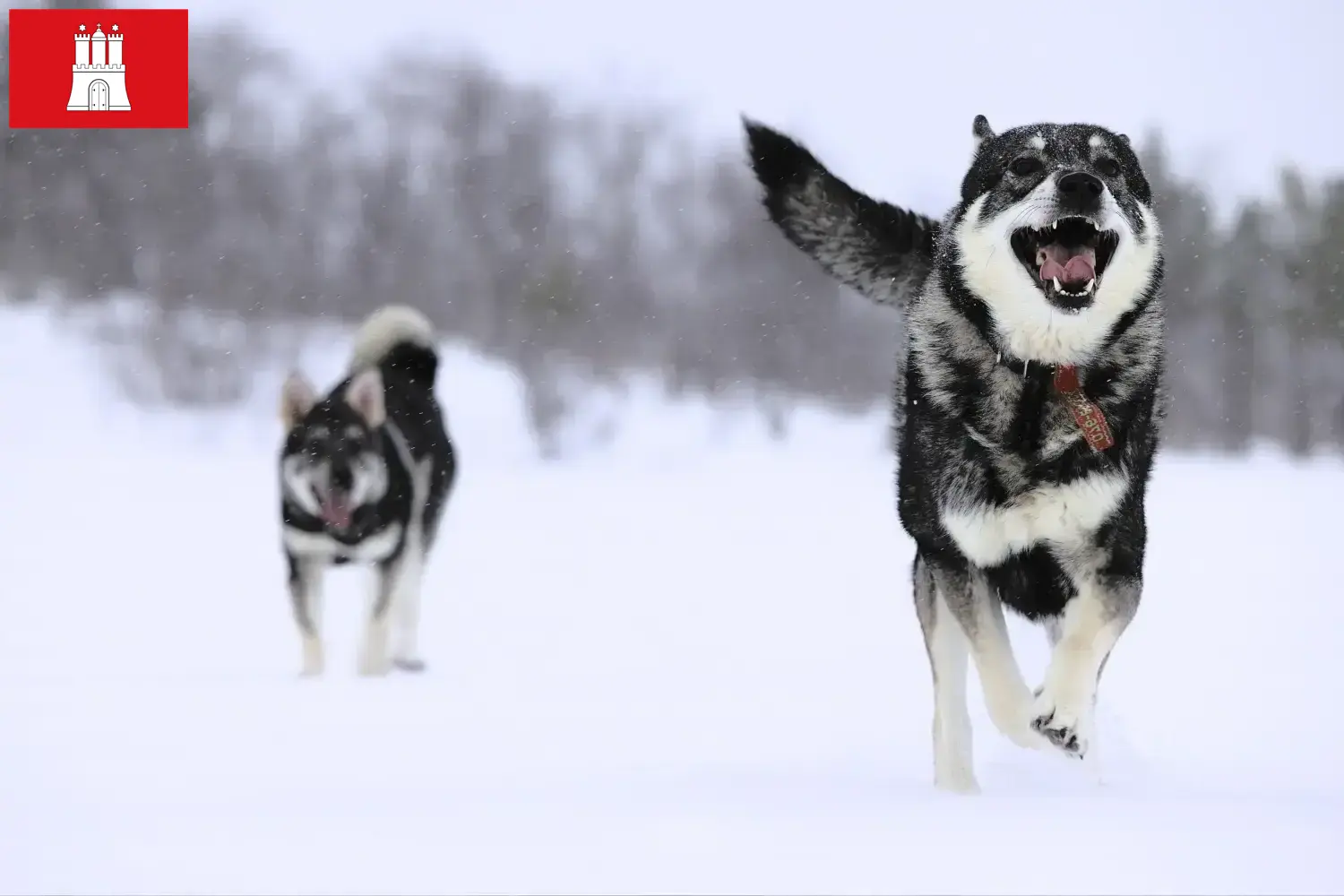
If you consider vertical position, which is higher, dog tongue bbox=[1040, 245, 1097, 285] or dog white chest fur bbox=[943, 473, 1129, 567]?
dog tongue bbox=[1040, 245, 1097, 285]

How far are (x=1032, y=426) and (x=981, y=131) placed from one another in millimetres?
928

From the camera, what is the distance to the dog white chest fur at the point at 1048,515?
3.20 m

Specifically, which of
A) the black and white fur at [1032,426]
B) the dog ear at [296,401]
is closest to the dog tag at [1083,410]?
the black and white fur at [1032,426]

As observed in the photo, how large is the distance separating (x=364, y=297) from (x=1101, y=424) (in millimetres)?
17935

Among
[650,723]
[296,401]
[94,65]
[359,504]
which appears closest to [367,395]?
[296,401]

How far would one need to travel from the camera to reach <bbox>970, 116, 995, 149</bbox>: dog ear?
3701 mm

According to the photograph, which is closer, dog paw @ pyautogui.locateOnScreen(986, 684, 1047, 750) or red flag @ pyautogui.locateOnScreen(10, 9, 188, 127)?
dog paw @ pyautogui.locateOnScreen(986, 684, 1047, 750)

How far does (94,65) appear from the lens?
1254cm

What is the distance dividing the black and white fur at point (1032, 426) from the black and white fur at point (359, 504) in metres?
3.17

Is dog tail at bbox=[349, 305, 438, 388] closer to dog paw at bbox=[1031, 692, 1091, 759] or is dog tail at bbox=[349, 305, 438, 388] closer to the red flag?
dog paw at bbox=[1031, 692, 1091, 759]

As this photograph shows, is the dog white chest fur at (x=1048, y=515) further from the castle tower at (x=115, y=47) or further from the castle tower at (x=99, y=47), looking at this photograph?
→ the castle tower at (x=115, y=47)

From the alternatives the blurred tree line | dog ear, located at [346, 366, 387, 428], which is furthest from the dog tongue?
the blurred tree line

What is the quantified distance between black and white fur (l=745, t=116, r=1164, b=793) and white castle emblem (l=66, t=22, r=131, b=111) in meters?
11.1

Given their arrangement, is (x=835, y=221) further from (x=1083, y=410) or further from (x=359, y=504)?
(x=359, y=504)
